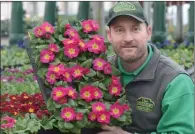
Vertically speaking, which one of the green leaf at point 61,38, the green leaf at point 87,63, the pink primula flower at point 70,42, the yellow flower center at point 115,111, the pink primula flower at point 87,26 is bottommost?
the yellow flower center at point 115,111

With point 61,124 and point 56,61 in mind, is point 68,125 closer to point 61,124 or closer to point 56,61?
point 61,124

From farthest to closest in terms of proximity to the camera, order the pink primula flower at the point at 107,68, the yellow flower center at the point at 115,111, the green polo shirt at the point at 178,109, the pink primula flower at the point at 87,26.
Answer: the pink primula flower at the point at 87,26 < the pink primula flower at the point at 107,68 < the yellow flower center at the point at 115,111 < the green polo shirt at the point at 178,109

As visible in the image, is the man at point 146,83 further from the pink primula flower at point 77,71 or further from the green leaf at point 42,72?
the green leaf at point 42,72

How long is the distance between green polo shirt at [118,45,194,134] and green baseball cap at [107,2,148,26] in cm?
39

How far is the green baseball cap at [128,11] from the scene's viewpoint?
246cm

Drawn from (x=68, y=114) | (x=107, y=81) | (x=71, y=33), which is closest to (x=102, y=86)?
(x=107, y=81)

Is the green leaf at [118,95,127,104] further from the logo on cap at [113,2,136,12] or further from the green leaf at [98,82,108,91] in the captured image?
the logo on cap at [113,2,136,12]

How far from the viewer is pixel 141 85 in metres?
2.53

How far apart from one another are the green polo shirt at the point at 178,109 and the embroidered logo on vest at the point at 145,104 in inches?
2.8


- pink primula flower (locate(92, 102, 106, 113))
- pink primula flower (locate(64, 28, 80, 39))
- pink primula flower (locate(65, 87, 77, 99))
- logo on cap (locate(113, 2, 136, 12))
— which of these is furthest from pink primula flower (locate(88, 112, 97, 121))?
logo on cap (locate(113, 2, 136, 12))

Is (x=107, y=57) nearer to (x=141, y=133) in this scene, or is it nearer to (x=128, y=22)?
(x=128, y=22)

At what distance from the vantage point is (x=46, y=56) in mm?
2508

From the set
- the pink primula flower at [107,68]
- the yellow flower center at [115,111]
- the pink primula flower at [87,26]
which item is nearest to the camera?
the yellow flower center at [115,111]

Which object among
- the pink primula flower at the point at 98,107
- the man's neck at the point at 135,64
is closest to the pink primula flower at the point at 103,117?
the pink primula flower at the point at 98,107
